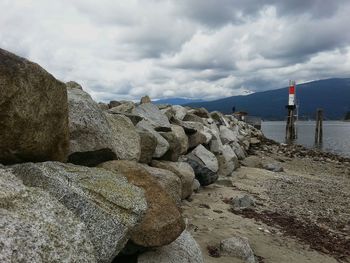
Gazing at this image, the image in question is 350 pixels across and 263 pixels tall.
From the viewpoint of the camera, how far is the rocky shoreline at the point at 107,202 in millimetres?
3795

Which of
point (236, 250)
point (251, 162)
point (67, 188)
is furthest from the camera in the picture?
point (251, 162)

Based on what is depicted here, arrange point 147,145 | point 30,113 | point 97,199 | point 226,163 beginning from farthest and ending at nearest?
point 226,163 → point 147,145 → point 30,113 → point 97,199

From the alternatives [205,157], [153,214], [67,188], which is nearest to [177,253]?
[153,214]

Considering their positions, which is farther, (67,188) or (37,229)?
(67,188)

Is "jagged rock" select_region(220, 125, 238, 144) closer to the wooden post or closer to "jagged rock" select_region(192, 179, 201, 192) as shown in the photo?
"jagged rock" select_region(192, 179, 201, 192)

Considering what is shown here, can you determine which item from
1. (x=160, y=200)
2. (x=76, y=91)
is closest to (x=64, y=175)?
(x=160, y=200)

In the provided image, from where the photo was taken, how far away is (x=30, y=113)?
4.98 metres

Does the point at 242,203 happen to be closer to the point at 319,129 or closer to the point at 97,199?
the point at 97,199

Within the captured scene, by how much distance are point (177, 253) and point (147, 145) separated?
347cm

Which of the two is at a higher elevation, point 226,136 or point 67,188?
point 67,188

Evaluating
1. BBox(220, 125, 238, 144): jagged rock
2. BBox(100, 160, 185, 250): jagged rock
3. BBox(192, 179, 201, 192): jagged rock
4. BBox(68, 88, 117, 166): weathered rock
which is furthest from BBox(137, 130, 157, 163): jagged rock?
BBox(220, 125, 238, 144): jagged rock

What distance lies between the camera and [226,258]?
6977mm

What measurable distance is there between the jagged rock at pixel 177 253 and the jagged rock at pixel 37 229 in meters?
1.77

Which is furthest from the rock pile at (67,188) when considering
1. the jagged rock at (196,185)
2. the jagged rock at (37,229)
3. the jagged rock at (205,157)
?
the jagged rock at (205,157)
